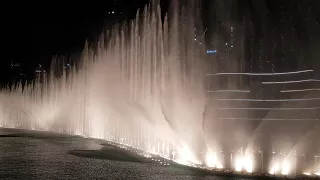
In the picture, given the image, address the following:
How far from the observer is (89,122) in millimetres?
29859

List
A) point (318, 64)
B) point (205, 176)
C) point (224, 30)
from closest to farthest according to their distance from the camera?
point (205, 176) < point (318, 64) < point (224, 30)

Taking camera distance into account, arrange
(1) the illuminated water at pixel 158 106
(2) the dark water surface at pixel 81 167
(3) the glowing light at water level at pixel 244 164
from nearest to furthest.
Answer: (2) the dark water surface at pixel 81 167, (3) the glowing light at water level at pixel 244 164, (1) the illuminated water at pixel 158 106

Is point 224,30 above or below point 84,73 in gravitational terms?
above

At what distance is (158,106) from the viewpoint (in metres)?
19.9

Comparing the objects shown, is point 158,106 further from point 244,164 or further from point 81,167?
point 81,167

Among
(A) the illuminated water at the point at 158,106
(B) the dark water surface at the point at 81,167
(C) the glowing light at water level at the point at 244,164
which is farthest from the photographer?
(A) the illuminated water at the point at 158,106

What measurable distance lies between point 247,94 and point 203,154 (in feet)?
125

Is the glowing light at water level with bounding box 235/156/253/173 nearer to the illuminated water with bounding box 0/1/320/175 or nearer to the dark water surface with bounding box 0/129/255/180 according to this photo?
the illuminated water with bounding box 0/1/320/175

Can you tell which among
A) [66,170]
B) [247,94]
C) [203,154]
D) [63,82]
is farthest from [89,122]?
[247,94]

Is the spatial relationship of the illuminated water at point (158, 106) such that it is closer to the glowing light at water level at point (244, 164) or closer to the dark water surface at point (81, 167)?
the glowing light at water level at point (244, 164)

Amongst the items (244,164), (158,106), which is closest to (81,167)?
(244,164)

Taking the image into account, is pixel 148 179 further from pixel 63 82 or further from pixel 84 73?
pixel 63 82

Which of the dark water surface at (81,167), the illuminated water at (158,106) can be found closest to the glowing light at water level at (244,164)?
the illuminated water at (158,106)

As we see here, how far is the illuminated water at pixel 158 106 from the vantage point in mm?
14875
